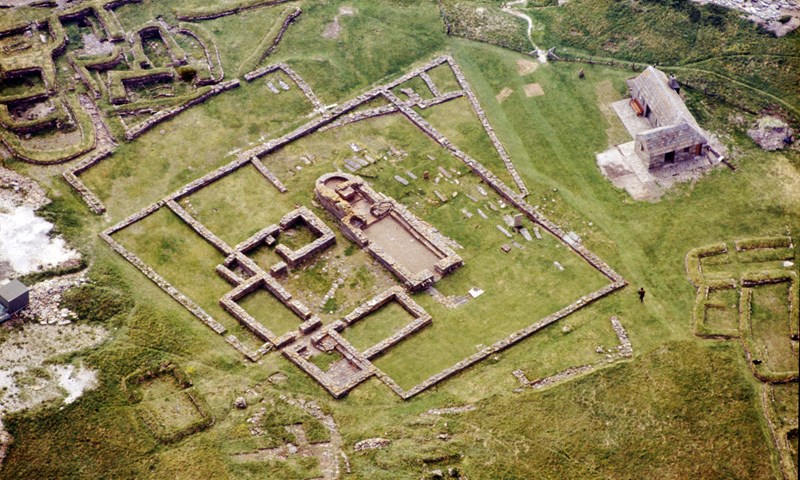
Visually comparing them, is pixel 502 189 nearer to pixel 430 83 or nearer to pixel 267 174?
pixel 430 83

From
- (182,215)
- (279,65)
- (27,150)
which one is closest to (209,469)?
(182,215)

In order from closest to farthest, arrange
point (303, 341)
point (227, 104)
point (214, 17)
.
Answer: point (303, 341) → point (227, 104) → point (214, 17)

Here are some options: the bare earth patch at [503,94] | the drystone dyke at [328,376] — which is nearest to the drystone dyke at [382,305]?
the drystone dyke at [328,376]

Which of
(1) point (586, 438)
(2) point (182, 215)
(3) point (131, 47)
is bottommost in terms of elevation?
(1) point (586, 438)

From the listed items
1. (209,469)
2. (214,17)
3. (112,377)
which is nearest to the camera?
(209,469)

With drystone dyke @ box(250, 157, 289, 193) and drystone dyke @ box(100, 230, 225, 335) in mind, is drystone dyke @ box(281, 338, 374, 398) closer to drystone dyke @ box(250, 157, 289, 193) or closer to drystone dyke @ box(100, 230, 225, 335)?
drystone dyke @ box(100, 230, 225, 335)

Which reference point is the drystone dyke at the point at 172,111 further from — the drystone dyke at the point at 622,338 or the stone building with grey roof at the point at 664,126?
the drystone dyke at the point at 622,338

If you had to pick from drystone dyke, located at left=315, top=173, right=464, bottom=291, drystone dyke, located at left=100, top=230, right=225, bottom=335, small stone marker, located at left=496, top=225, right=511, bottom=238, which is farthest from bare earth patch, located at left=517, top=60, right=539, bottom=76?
drystone dyke, located at left=100, top=230, right=225, bottom=335

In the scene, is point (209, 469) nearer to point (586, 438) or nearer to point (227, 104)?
point (586, 438)
